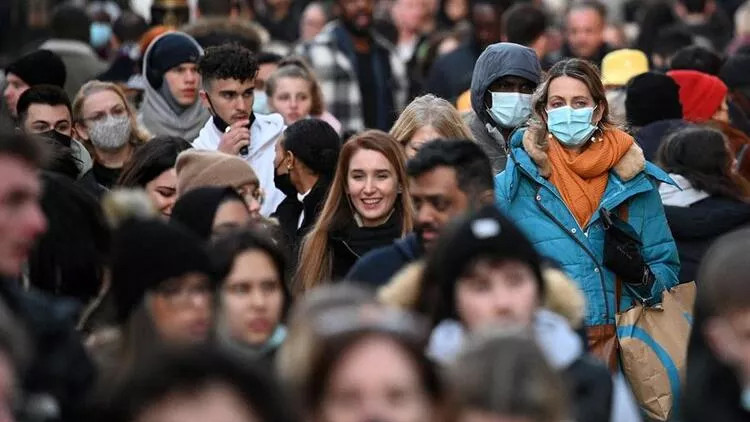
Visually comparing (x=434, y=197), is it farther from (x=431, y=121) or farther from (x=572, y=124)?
(x=431, y=121)

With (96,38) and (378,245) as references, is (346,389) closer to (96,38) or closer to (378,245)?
(378,245)

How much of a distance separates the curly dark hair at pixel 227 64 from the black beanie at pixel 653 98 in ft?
7.78

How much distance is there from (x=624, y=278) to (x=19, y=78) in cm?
482

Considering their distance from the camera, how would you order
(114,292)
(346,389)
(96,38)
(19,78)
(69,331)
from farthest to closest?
(96,38) < (19,78) < (114,292) < (69,331) < (346,389)

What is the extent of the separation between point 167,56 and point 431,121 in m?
2.96

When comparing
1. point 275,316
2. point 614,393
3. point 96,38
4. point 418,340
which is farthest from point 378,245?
point 96,38

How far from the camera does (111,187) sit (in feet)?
37.6

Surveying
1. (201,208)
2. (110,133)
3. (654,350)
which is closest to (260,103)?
(110,133)

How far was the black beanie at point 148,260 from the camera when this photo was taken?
7.10 m

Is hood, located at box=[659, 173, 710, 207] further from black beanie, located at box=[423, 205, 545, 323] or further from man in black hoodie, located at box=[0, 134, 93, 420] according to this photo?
man in black hoodie, located at box=[0, 134, 93, 420]

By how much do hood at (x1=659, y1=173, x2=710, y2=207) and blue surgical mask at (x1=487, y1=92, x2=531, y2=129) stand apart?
2.88 ft

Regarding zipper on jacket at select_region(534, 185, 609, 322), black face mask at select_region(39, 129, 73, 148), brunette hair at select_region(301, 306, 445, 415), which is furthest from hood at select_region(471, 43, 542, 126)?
brunette hair at select_region(301, 306, 445, 415)

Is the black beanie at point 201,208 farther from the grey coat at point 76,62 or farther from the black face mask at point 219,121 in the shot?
the grey coat at point 76,62

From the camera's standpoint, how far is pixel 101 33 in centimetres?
2061
